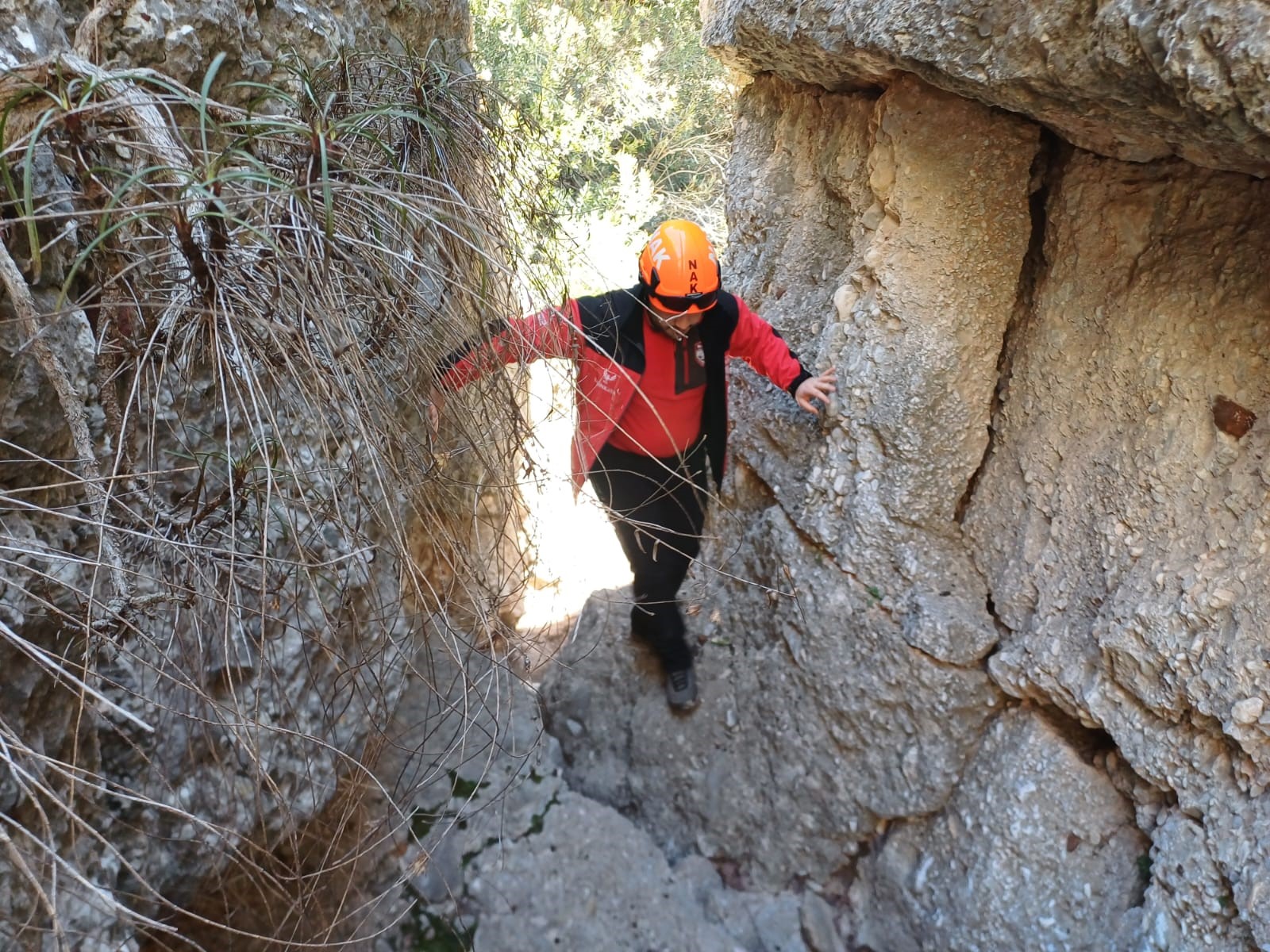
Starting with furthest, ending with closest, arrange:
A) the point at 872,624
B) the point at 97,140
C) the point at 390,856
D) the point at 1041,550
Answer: the point at 390,856
the point at 872,624
the point at 1041,550
the point at 97,140

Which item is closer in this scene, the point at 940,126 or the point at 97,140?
the point at 97,140

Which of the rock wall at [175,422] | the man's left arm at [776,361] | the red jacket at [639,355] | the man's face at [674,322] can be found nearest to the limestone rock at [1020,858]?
the man's left arm at [776,361]

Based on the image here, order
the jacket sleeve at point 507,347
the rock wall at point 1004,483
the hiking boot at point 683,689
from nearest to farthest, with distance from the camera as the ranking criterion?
the jacket sleeve at point 507,347, the rock wall at point 1004,483, the hiking boot at point 683,689

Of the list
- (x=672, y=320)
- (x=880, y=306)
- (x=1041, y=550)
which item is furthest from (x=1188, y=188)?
(x=672, y=320)

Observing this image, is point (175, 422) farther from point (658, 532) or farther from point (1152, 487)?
point (1152, 487)

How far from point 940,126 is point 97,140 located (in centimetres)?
181

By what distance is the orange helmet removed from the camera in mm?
2139

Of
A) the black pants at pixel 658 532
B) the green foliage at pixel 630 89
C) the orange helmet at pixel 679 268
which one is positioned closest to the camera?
the orange helmet at pixel 679 268

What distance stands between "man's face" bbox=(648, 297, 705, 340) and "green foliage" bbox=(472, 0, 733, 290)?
2.54 metres

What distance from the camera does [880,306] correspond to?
2.26m

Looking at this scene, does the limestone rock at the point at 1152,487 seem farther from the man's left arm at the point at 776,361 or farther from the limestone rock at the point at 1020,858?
the man's left arm at the point at 776,361

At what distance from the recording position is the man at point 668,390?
2.15 m

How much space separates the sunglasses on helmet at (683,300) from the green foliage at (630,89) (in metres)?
2.64

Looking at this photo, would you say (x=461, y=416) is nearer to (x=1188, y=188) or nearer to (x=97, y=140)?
(x=97, y=140)
